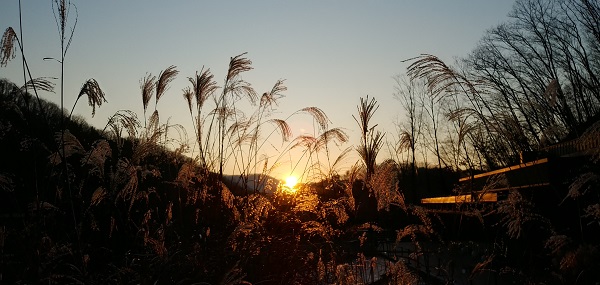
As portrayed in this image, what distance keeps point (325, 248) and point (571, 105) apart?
18.3m

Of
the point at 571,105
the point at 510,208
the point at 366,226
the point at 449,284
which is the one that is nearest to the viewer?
the point at 449,284

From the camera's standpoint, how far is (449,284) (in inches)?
148

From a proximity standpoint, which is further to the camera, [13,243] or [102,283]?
[13,243]

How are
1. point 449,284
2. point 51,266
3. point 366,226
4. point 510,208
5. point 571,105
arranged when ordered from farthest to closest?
point 571,105, point 366,226, point 510,208, point 449,284, point 51,266

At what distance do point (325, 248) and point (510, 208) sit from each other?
1.57m

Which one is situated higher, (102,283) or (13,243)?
(13,243)

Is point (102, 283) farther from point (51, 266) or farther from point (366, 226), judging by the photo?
point (366, 226)

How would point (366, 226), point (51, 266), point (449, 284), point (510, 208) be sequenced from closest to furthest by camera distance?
point (51, 266) < point (449, 284) < point (510, 208) < point (366, 226)

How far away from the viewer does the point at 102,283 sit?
354 centimetres

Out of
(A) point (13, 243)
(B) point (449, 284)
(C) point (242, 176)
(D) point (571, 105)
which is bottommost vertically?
(B) point (449, 284)

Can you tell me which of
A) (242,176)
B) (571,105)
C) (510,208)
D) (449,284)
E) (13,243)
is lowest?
(449,284)

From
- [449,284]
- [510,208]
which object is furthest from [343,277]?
[510,208]

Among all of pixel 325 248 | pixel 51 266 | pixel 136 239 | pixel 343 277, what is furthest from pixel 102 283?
pixel 325 248

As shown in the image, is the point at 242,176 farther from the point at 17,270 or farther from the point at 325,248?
the point at 17,270
